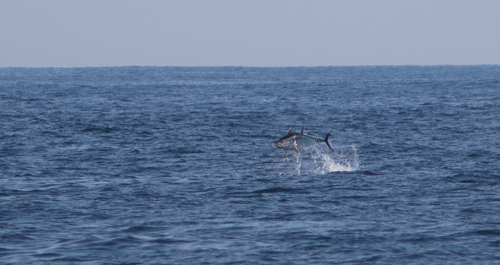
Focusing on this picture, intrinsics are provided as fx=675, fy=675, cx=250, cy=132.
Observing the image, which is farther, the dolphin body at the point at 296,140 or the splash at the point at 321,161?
the splash at the point at 321,161

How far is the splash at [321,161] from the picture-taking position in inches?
1075

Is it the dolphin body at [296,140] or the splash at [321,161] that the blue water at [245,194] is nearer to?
the splash at [321,161]

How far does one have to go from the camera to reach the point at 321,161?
97.5 ft

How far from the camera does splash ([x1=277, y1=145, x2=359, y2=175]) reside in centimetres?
2730

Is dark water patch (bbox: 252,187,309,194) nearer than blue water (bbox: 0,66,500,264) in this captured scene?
No

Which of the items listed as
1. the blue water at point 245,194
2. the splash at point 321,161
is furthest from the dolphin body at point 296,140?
the splash at point 321,161

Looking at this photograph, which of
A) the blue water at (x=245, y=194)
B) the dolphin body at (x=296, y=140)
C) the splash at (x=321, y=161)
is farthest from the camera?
the splash at (x=321, y=161)

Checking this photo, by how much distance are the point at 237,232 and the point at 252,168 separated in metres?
9.90

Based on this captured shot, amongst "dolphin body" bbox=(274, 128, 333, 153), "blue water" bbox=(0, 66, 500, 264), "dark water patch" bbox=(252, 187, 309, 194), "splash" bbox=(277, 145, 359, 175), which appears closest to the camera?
"blue water" bbox=(0, 66, 500, 264)

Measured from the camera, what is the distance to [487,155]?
29594 millimetres

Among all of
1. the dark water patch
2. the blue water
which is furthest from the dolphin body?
the dark water patch

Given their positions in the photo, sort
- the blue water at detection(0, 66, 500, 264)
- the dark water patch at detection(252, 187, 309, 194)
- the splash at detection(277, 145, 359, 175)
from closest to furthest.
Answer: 1. the blue water at detection(0, 66, 500, 264)
2. the dark water patch at detection(252, 187, 309, 194)
3. the splash at detection(277, 145, 359, 175)

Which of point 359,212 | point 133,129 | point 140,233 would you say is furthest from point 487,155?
point 133,129

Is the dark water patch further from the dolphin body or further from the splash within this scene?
the splash
